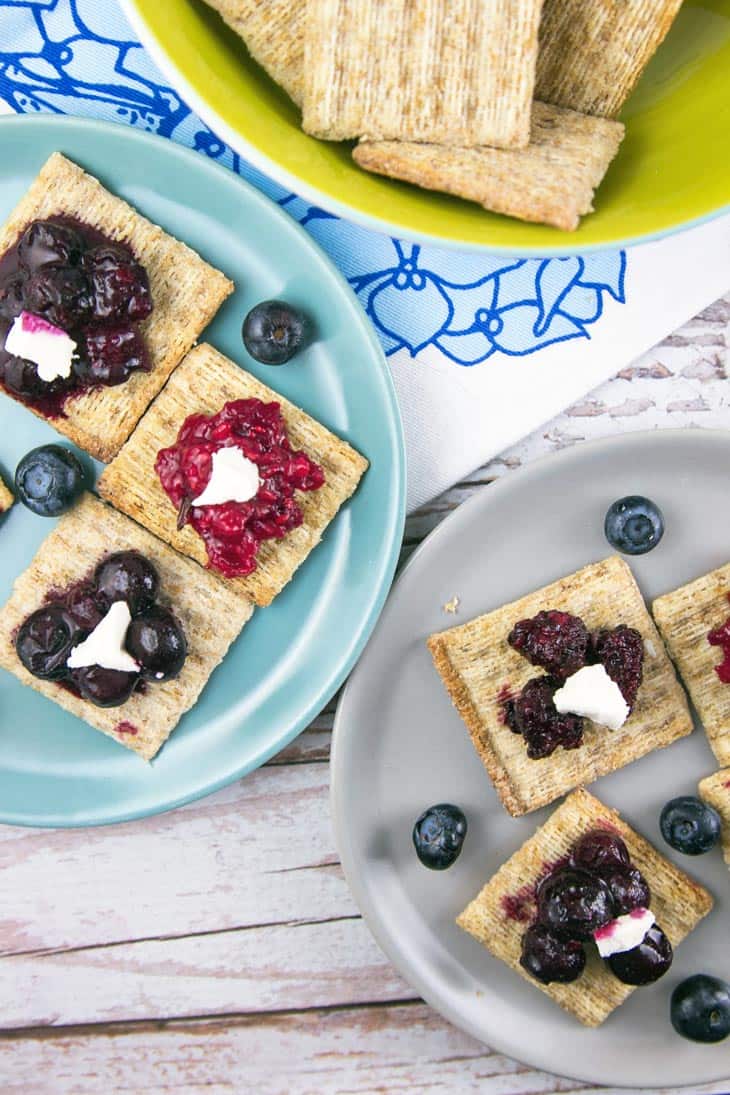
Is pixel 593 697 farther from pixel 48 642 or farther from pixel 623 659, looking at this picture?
pixel 48 642

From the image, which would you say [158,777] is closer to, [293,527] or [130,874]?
[130,874]

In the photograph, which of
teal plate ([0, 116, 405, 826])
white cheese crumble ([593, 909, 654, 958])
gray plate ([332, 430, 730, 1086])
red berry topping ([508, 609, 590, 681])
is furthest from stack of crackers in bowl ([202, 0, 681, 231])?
white cheese crumble ([593, 909, 654, 958])

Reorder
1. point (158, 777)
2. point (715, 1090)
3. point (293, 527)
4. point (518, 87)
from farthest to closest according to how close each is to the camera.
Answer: point (715, 1090) < point (158, 777) < point (293, 527) < point (518, 87)

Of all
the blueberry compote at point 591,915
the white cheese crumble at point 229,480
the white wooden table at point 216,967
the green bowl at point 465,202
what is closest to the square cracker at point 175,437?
the white cheese crumble at point 229,480

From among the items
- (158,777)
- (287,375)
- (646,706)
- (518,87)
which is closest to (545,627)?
(646,706)

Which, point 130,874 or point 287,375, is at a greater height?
point 287,375

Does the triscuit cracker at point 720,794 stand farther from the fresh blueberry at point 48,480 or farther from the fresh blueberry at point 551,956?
the fresh blueberry at point 48,480
